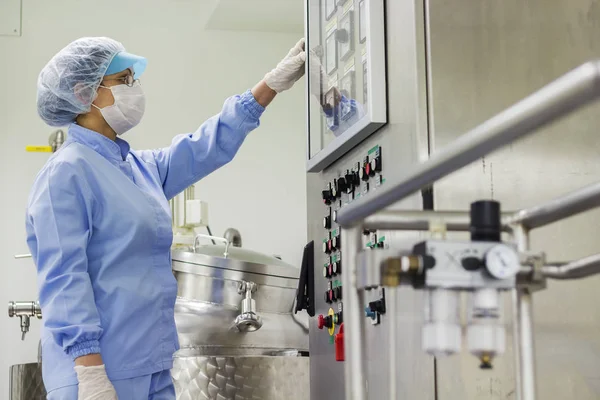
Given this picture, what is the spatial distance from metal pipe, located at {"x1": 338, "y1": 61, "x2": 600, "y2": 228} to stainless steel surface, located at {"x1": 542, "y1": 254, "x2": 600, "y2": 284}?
192mm

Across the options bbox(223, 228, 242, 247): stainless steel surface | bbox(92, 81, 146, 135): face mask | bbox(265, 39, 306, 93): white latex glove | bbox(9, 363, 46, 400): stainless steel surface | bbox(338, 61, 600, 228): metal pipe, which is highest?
bbox(265, 39, 306, 93): white latex glove

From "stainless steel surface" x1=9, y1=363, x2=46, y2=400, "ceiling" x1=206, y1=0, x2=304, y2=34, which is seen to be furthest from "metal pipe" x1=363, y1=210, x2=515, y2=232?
"ceiling" x1=206, y1=0, x2=304, y2=34

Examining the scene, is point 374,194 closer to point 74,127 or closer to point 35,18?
point 74,127

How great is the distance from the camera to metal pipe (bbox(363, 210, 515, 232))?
96cm

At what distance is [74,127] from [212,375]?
115cm

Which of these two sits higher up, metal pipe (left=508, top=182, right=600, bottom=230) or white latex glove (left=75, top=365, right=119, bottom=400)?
metal pipe (left=508, top=182, right=600, bottom=230)

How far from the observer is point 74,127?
2.12m

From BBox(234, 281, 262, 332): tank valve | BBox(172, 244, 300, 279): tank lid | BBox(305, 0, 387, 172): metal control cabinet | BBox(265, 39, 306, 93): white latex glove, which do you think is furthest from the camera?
BBox(172, 244, 300, 279): tank lid

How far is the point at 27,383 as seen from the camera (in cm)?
360

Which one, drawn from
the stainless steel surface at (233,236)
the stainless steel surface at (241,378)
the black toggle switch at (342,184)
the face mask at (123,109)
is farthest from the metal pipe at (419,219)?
the stainless steel surface at (233,236)

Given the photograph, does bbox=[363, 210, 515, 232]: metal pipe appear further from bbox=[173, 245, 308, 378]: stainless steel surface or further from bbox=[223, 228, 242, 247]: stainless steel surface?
bbox=[223, 228, 242, 247]: stainless steel surface

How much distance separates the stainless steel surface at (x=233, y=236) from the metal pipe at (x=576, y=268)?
3446 mm

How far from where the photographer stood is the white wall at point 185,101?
4.55 metres

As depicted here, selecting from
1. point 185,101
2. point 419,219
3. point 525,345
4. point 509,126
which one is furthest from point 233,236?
point 509,126
